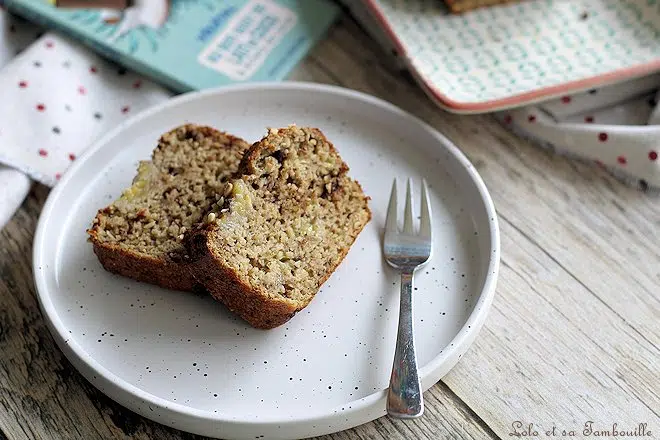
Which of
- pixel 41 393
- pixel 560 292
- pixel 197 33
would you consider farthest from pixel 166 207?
pixel 560 292

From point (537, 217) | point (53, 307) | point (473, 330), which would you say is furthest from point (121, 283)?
point (537, 217)

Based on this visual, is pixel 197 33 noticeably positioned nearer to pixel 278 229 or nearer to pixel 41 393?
pixel 278 229

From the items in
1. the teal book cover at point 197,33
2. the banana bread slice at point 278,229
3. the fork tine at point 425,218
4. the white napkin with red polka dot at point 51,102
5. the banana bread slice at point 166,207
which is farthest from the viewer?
the teal book cover at point 197,33

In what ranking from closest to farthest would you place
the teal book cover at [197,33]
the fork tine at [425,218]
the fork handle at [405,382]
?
the fork handle at [405,382]
the fork tine at [425,218]
the teal book cover at [197,33]

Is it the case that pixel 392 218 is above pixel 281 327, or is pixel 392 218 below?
above

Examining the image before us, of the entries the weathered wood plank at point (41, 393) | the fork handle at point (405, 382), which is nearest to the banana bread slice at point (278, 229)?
the fork handle at point (405, 382)

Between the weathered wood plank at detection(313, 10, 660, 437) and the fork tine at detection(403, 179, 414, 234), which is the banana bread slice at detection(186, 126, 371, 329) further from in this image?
the weathered wood plank at detection(313, 10, 660, 437)

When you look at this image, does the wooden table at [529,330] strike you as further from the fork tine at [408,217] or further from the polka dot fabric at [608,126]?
the fork tine at [408,217]
